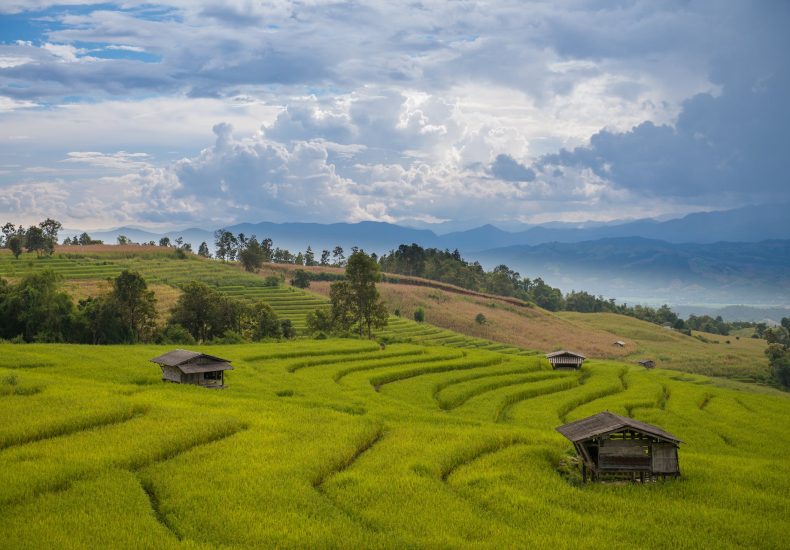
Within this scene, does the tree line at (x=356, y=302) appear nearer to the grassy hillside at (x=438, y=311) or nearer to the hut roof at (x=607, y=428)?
the grassy hillside at (x=438, y=311)

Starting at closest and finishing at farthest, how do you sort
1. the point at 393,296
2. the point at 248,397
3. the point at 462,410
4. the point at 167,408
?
the point at 167,408, the point at 248,397, the point at 462,410, the point at 393,296

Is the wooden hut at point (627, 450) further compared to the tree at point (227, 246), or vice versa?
the tree at point (227, 246)

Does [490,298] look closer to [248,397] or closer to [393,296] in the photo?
[393,296]

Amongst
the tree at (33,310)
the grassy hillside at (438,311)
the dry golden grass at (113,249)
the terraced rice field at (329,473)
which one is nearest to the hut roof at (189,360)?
the terraced rice field at (329,473)

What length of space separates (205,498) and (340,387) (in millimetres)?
27564

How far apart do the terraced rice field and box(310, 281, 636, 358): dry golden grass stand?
6475cm

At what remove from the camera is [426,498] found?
25719mm

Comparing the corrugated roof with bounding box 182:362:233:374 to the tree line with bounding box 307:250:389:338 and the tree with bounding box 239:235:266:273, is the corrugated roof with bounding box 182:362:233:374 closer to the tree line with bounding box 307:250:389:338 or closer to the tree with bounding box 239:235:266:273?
the tree line with bounding box 307:250:389:338

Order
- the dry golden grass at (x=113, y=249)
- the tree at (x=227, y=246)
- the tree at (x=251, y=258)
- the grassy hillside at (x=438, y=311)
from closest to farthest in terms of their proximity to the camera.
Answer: the grassy hillside at (x=438, y=311), the dry golden grass at (x=113, y=249), the tree at (x=251, y=258), the tree at (x=227, y=246)

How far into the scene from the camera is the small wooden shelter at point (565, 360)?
233 ft

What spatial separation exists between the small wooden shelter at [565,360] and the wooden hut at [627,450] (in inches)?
1607

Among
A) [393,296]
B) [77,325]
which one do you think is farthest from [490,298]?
[77,325]

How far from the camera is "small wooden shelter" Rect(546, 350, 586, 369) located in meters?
70.9

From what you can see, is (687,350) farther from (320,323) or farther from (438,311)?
(320,323)
